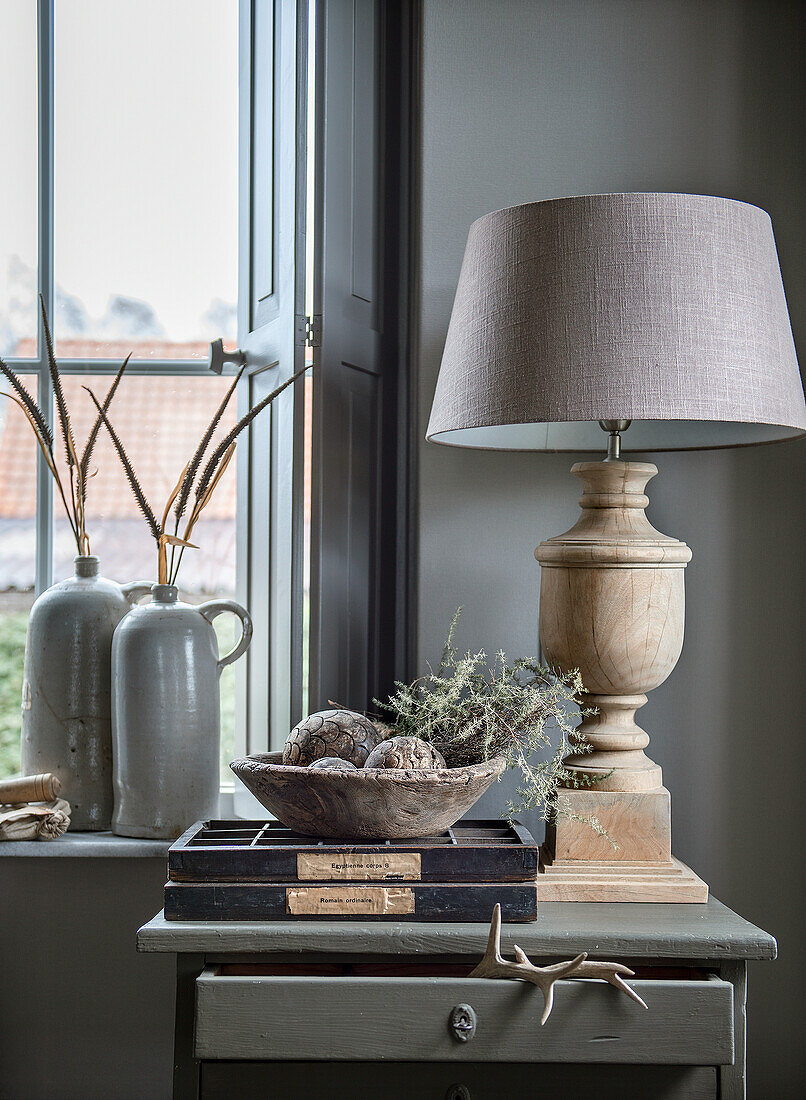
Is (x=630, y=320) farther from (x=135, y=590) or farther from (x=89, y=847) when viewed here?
(x=89, y=847)

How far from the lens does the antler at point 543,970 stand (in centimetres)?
93

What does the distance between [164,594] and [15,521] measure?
14.9 inches

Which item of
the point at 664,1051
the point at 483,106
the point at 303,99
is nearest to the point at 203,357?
the point at 303,99

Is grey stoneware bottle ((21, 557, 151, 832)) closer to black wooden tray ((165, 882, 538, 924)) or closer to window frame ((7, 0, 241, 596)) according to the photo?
window frame ((7, 0, 241, 596))

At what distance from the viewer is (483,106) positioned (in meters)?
1.40

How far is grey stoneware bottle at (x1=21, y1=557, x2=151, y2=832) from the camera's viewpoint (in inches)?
55.4

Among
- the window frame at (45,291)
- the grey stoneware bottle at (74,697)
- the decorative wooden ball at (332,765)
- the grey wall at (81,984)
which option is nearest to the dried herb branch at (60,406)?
the window frame at (45,291)

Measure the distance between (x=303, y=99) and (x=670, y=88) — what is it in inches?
21.5

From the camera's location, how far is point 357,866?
0.98 meters

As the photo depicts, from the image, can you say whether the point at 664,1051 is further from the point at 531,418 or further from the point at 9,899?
the point at 9,899

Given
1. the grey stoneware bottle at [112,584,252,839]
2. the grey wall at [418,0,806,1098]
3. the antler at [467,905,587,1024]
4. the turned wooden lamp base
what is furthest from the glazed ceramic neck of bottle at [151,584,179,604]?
the antler at [467,905,587,1024]

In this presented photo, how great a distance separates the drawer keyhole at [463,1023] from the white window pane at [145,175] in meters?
1.11

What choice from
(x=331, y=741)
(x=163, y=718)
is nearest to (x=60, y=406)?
(x=163, y=718)

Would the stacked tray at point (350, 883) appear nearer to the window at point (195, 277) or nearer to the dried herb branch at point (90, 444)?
the window at point (195, 277)
